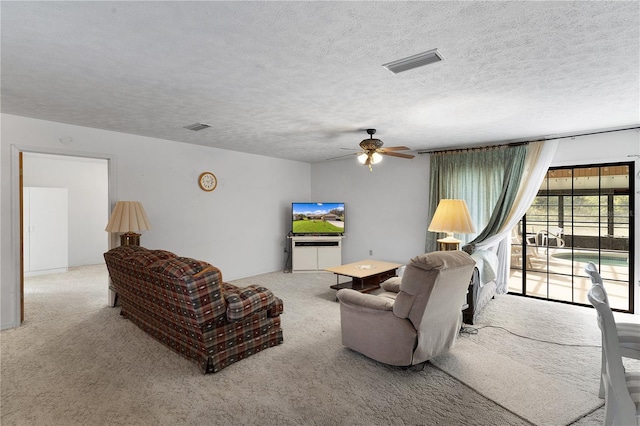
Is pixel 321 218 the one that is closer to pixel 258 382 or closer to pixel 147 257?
pixel 147 257

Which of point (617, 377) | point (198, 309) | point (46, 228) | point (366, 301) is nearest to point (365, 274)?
point (366, 301)

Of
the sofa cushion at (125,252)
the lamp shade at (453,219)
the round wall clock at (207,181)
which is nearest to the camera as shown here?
the sofa cushion at (125,252)

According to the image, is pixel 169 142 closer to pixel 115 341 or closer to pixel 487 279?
pixel 115 341

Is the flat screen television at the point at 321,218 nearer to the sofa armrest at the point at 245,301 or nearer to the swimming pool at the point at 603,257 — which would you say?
the sofa armrest at the point at 245,301

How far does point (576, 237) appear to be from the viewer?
4504 millimetres

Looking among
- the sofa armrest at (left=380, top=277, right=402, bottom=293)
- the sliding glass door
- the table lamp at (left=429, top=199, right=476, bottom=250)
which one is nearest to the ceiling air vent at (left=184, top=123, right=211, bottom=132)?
the sofa armrest at (left=380, top=277, right=402, bottom=293)

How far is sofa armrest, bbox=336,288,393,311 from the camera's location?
8.73 ft

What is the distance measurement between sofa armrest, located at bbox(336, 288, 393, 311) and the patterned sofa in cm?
70

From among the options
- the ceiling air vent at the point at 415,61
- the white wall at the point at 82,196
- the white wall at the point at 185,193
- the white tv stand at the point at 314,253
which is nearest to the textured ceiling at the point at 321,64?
the ceiling air vent at the point at 415,61

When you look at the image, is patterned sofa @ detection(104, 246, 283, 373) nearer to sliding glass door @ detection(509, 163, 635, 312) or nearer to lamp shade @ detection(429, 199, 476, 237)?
lamp shade @ detection(429, 199, 476, 237)

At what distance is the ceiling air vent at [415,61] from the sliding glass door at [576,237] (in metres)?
3.63

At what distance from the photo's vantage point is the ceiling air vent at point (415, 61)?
2.11 m

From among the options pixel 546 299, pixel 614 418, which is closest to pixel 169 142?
pixel 614 418

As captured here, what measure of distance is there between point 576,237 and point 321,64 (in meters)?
4.49
